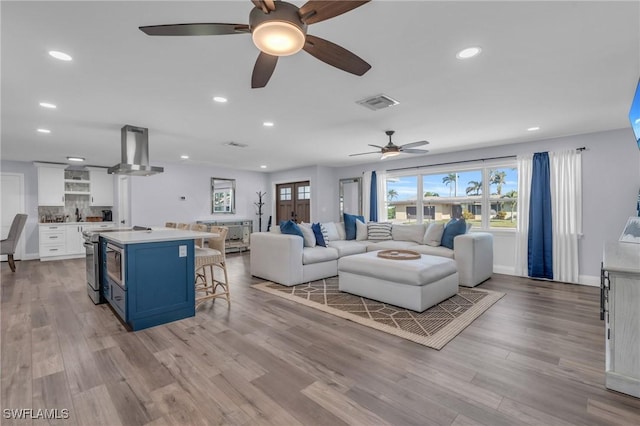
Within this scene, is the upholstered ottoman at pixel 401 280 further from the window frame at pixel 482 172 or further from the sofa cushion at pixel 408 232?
the window frame at pixel 482 172

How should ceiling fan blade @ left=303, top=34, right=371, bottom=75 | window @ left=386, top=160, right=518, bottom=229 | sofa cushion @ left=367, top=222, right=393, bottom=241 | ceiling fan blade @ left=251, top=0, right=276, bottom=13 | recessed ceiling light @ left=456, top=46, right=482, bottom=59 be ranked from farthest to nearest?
sofa cushion @ left=367, top=222, right=393, bottom=241
window @ left=386, top=160, right=518, bottom=229
recessed ceiling light @ left=456, top=46, right=482, bottom=59
ceiling fan blade @ left=303, top=34, right=371, bottom=75
ceiling fan blade @ left=251, top=0, right=276, bottom=13

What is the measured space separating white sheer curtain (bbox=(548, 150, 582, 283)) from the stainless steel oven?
19.8 feet

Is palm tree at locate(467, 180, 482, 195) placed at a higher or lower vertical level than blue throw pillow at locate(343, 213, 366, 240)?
higher

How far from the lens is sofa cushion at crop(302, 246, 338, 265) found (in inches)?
179

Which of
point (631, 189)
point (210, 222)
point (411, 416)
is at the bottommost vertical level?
point (411, 416)

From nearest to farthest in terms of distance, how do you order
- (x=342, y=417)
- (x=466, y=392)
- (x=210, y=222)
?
(x=342, y=417), (x=466, y=392), (x=210, y=222)

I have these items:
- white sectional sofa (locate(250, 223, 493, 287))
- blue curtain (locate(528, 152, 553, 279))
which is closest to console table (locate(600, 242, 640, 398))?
white sectional sofa (locate(250, 223, 493, 287))

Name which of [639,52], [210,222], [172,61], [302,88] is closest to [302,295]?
→ [302,88]

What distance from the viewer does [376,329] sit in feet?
9.22

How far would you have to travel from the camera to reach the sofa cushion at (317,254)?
4.54 metres

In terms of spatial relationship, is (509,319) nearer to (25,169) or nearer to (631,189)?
(631,189)

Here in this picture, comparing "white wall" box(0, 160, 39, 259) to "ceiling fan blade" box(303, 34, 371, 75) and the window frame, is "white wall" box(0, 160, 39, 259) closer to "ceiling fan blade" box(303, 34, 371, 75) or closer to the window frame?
"ceiling fan blade" box(303, 34, 371, 75)

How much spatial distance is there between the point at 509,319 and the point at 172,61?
399 cm

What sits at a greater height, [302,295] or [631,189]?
[631,189]
